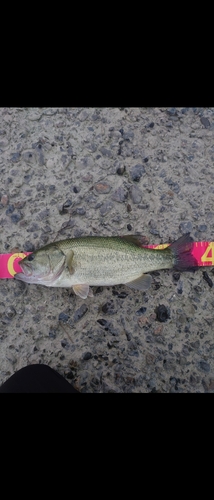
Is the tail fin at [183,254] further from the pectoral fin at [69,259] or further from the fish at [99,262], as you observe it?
the pectoral fin at [69,259]

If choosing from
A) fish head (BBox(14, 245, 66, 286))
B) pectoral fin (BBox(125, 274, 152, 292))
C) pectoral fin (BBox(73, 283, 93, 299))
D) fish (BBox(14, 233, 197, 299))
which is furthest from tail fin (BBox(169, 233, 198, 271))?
fish head (BBox(14, 245, 66, 286))

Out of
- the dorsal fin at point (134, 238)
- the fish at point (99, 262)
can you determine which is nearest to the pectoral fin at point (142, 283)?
the fish at point (99, 262)

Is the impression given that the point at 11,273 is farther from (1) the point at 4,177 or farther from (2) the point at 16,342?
(1) the point at 4,177

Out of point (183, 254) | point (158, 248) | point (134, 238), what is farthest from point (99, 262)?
point (183, 254)

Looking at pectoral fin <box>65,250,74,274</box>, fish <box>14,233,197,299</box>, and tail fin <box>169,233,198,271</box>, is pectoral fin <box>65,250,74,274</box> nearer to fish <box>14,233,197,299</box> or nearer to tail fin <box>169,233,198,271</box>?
fish <box>14,233,197,299</box>

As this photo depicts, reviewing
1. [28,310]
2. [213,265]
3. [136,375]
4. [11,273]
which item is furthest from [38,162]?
[136,375]

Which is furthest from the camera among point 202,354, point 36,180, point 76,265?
point 36,180
